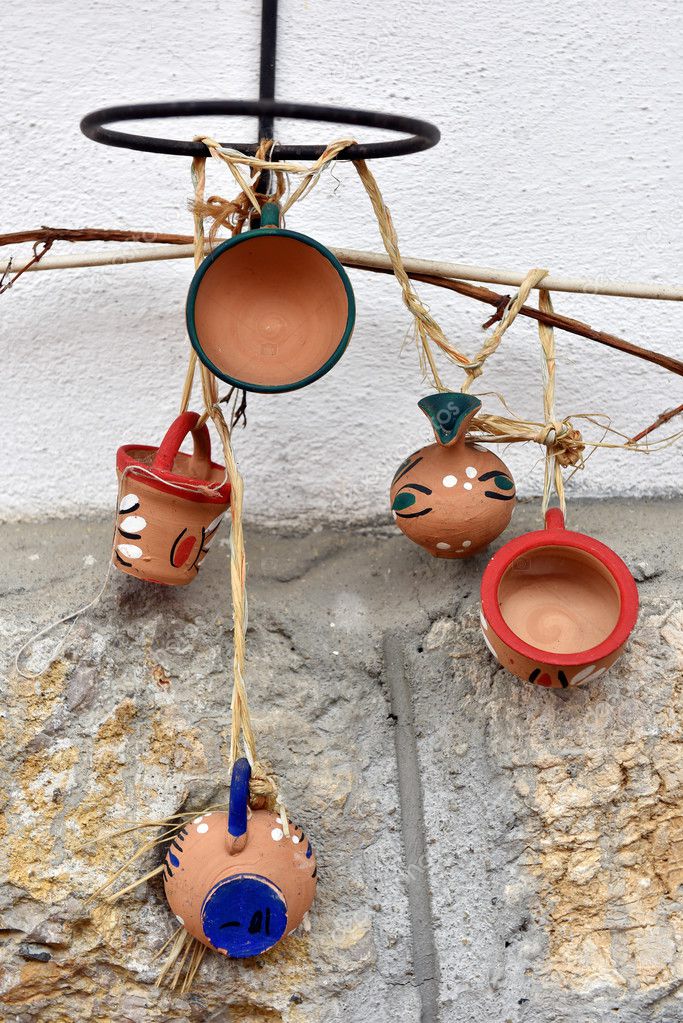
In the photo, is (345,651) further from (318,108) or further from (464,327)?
(318,108)

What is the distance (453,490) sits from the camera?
99cm

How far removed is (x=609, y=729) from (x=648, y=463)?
1.01 ft

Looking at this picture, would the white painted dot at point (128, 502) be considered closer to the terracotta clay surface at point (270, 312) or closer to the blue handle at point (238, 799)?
the terracotta clay surface at point (270, 312)

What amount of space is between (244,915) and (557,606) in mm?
371

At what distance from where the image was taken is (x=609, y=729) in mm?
1024

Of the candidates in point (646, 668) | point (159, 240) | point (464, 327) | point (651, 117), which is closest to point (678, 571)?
point (646, 668)

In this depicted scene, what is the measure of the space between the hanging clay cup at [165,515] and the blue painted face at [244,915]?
268mm

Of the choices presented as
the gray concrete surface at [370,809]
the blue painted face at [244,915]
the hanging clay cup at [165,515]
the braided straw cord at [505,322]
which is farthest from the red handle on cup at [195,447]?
the blue painted face at [244,915]

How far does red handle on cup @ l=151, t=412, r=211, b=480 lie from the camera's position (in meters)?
0.97

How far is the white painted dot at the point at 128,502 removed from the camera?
0.97m

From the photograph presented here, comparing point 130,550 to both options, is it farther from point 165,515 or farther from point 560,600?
point 560,600

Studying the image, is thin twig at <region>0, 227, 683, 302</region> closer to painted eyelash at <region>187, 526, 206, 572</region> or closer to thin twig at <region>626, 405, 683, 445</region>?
thin twig at <region>626, 405, 683, 445</region>

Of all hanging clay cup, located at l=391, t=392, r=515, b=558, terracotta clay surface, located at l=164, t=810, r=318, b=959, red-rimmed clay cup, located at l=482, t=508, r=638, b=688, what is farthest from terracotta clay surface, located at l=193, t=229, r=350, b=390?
terracotta clay surface, located at l=164, t=810, r=318, b=959

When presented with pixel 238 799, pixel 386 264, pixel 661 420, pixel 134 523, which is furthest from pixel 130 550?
pixel 661 420
